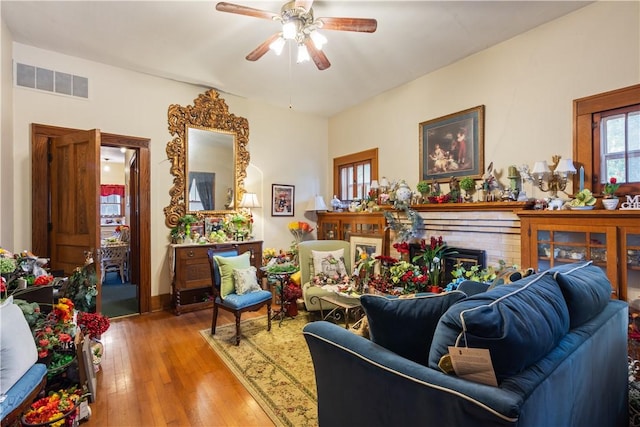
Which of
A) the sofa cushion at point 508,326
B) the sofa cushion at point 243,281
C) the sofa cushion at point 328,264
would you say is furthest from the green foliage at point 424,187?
the sofa cushion at point 508,326

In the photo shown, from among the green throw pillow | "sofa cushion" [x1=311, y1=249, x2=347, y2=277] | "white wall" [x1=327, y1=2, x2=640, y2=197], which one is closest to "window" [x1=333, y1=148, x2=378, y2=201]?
"white wall" [x1=327, y1=2, x2=640, y2=197]

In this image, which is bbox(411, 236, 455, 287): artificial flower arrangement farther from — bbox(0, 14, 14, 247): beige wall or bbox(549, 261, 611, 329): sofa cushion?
bbox(0, 14, 14, 247): beige wall

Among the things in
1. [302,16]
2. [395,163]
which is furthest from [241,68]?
[395,163]

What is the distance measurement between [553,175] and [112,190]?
9.19 meters

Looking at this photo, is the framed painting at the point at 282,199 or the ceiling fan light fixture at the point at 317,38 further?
the framed painting at the point at 282,199

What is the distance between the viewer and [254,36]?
3182mm

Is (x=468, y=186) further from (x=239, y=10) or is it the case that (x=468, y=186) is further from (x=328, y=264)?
(x=239, y=10)

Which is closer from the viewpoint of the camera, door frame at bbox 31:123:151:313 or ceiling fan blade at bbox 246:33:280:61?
ceiling fan blade at bbox 246:33:280:61

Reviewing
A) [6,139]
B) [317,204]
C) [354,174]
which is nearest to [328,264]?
[317,204]

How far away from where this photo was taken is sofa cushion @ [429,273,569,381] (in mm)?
944

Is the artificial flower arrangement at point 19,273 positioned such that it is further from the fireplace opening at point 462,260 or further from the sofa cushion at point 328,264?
the fireplace opening at point 462,260

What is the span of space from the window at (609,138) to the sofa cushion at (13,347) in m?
4.22

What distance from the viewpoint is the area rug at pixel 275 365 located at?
2086 mm

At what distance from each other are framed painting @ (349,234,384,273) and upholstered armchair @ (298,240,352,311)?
345 millimetres
